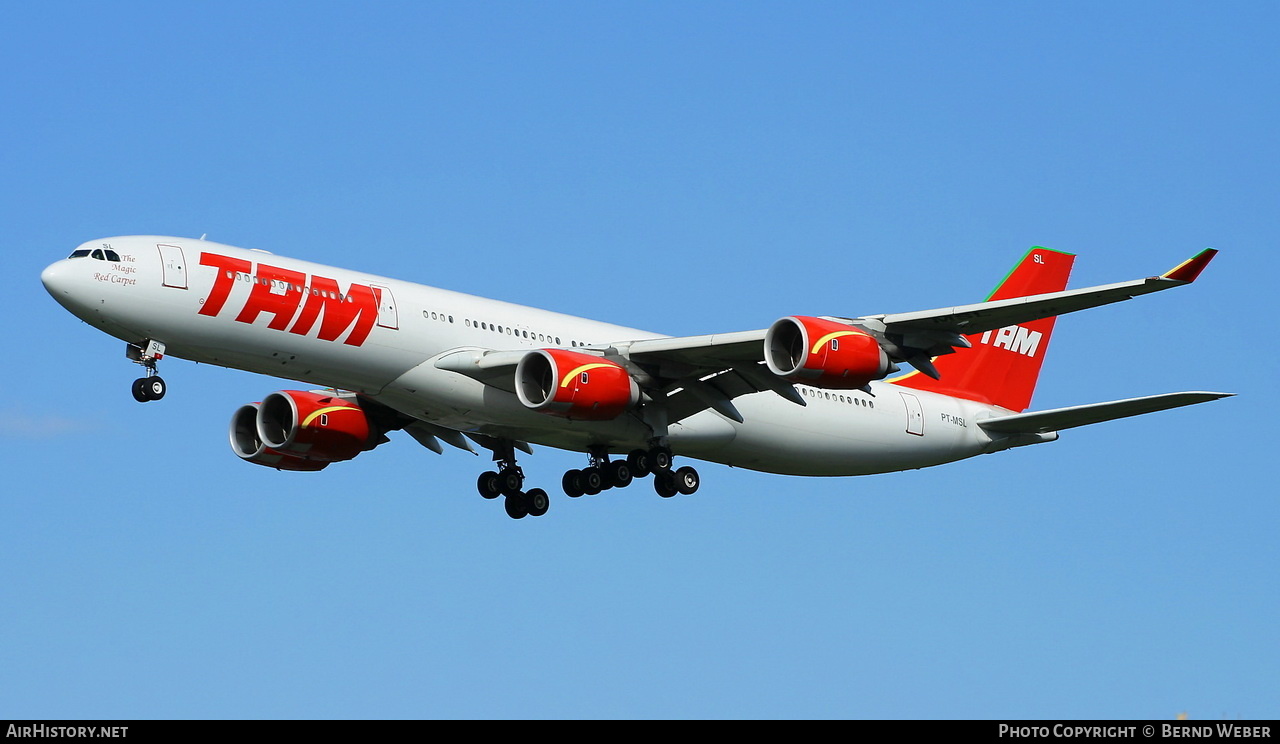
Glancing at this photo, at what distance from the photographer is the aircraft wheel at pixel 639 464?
132ft

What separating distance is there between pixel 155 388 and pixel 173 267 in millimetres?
2583

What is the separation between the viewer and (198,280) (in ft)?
113

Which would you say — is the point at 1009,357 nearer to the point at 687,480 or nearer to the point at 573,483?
the point at 687,480

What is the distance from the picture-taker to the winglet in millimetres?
31594

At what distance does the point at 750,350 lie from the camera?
123 ft

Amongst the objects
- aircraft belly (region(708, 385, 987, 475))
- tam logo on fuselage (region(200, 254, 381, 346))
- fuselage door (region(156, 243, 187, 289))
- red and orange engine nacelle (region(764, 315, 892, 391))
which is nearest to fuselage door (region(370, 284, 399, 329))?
tam logo on fuselage (region(200, 254, 381, 346))

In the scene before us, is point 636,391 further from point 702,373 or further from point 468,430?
point 468,430

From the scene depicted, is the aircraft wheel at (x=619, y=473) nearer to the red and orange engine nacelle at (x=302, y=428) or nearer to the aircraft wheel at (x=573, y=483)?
the aircraft wheel at (x=573, y=483)

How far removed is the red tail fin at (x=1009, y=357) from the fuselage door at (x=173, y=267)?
21.2 meters

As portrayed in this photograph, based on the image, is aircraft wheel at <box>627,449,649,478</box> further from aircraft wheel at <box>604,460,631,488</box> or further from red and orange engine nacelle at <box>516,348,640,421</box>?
red and orange engine nacelle at <box>516,348,640,421</box>

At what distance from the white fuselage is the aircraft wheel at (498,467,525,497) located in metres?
1.95
